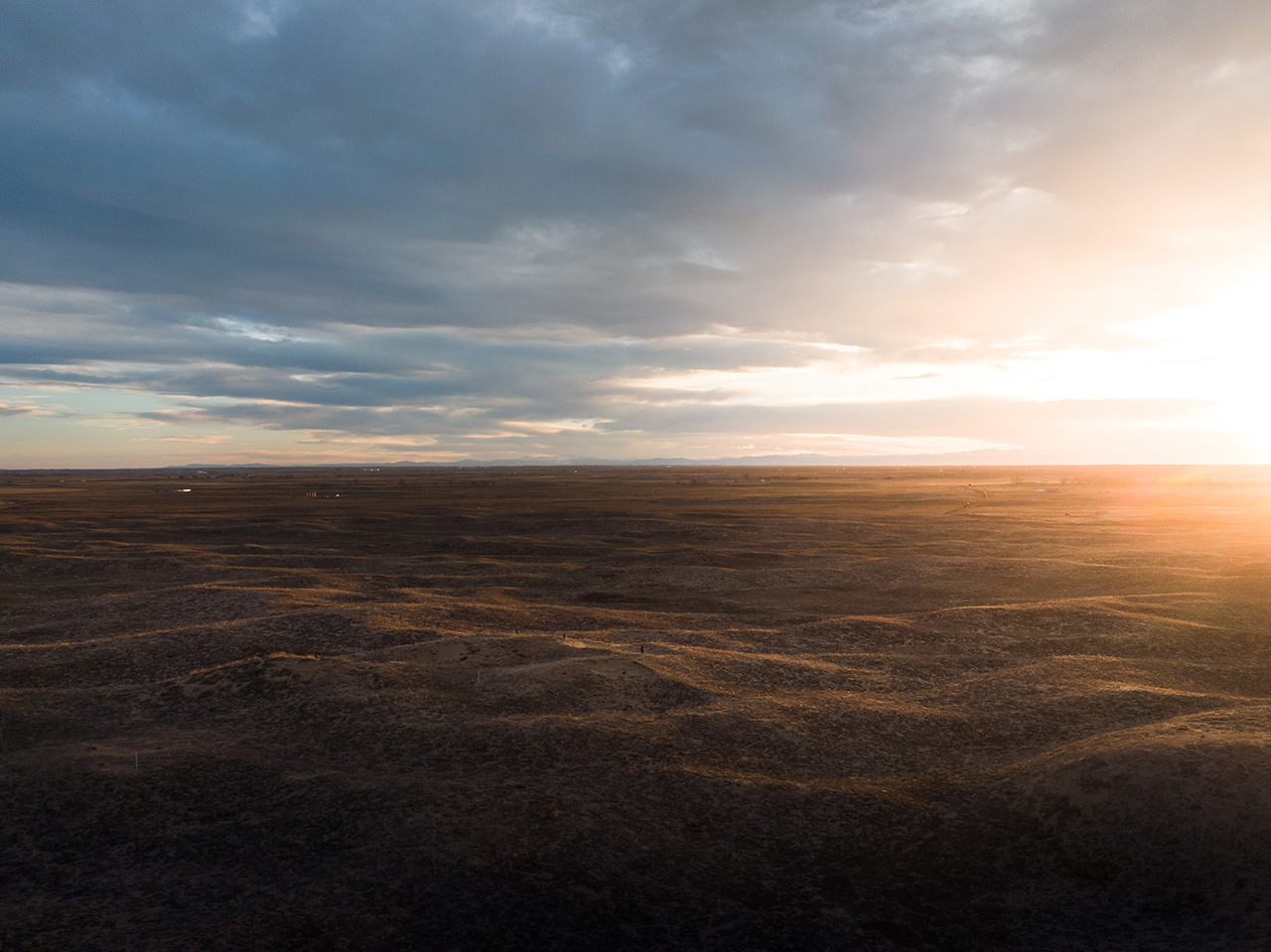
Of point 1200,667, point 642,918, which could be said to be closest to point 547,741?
point 642,918

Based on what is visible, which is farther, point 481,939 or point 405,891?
point 405,891

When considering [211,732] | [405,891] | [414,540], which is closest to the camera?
[405,891]

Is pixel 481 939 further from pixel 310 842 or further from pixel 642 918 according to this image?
pixel 310 842

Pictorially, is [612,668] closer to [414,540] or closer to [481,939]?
[481,939]

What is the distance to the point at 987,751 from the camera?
11.4 meters

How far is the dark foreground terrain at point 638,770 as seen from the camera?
290 inches

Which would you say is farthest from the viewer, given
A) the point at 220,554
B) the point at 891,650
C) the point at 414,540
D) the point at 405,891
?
the point at 414,540

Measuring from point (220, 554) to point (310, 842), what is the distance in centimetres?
3186

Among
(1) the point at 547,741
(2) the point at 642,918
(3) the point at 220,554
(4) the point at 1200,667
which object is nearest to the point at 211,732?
(1) the point at 547,741

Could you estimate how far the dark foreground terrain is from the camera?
7.38 metres

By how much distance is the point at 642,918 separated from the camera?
730cm

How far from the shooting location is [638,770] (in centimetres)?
1052

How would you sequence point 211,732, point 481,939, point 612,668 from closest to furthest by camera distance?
point 481,939, point 211,732, point 612,668

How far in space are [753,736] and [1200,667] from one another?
11283 millimetres
